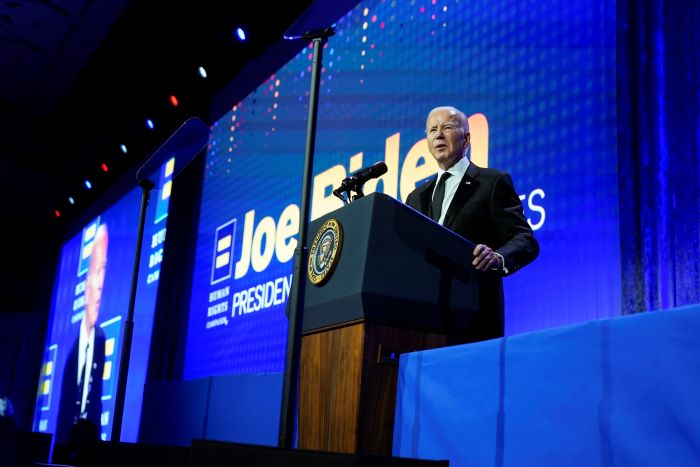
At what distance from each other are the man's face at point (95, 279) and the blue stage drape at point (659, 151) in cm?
661

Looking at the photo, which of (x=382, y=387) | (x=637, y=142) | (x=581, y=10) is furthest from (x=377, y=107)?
(x=382, y=387)

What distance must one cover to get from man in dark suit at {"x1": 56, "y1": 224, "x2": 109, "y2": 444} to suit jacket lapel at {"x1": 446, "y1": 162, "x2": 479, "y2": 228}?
584 cm

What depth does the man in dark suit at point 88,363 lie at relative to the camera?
7348 mm

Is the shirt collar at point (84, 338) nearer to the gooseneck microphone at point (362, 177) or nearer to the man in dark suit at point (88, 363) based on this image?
the man in dark suit at point (88, 363)

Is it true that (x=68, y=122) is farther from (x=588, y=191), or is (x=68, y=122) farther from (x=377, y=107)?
(x=588, y=191)

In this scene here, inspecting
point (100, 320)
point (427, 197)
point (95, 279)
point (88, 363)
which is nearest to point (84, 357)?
point (88, 363)

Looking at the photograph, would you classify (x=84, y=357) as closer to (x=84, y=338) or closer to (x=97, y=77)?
(x=84, y=338)

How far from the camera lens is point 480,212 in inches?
80.7

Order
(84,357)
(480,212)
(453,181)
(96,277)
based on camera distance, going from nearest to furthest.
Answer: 1. (480,212)
2. (453,181)
3. (84,357)
4. (96,277)

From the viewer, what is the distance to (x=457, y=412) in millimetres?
1562

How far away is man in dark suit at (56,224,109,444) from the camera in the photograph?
24.1 ft

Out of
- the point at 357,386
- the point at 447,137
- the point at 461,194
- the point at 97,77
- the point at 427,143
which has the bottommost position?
the point at 357,386

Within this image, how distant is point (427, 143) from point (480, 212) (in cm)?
115

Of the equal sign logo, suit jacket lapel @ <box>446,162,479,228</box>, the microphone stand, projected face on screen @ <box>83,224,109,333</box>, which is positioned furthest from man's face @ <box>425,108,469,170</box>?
projected face on screen @ <box>83,224,109,333</box>
